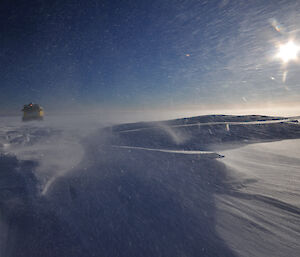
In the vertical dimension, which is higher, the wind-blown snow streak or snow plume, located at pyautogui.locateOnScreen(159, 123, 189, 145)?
snow plume, located at pyautogui.locateOnScreen(159, 123, 189, 145)

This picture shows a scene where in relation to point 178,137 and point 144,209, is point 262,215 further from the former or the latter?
point 178,137

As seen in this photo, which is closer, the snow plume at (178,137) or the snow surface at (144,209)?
the snow surface at (144,209)

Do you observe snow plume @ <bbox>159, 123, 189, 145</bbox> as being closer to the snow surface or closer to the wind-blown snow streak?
the snow surface

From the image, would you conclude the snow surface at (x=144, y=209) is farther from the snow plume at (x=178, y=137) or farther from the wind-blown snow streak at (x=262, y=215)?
the snow plume at (x=178, y=137)

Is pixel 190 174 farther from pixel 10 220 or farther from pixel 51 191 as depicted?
pixel 10 220

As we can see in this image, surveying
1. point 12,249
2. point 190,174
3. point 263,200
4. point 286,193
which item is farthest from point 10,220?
point 286,193

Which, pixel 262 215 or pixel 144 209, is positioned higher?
pixel 144 209

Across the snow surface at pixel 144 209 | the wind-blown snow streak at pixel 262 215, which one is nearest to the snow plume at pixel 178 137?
the snow surface at pixel 144 209

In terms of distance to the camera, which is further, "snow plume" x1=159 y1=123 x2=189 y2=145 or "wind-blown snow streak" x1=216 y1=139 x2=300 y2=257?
"snow plume" x1=159 y1=123 x2=189 y2=145

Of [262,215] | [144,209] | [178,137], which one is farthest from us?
[178,137]

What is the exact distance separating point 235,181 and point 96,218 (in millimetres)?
4135

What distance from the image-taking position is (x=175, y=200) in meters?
3.54

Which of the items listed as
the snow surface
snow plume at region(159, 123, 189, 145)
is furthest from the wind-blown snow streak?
snow plume at region(159, 123, 189, 145)

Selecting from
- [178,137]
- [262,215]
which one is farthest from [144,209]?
[178,137]
